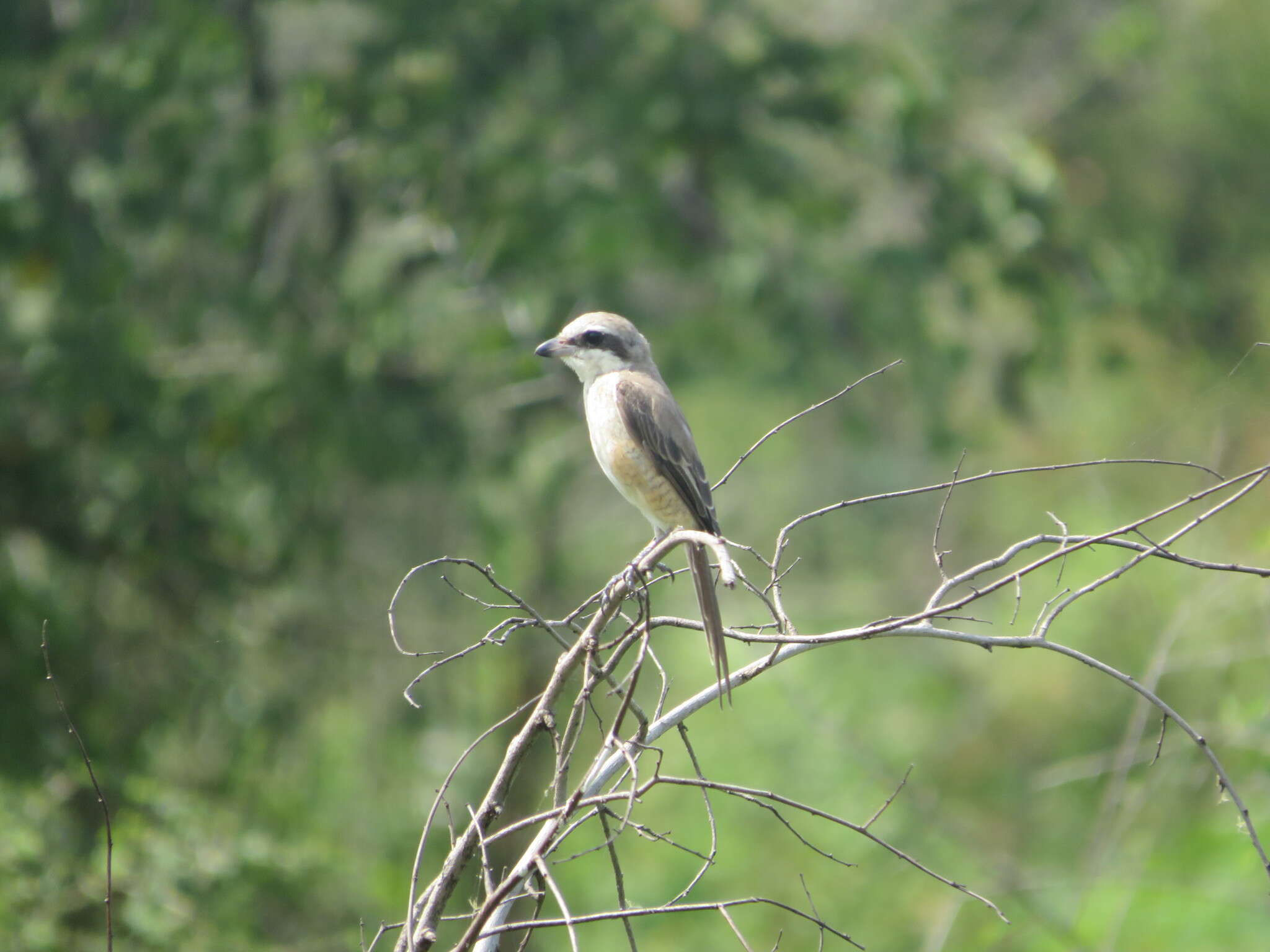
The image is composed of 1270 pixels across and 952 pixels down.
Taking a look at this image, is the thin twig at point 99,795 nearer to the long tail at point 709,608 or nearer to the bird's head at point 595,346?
the long tail at point 709,608

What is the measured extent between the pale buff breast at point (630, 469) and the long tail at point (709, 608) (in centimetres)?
48

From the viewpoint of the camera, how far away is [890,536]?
48.3ft

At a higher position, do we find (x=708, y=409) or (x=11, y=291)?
(x=708, y=409)

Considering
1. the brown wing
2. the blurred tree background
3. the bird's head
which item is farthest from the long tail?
the bird's head

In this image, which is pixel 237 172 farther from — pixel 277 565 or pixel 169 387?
pixel 277 565

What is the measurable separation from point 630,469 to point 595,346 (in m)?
0.62

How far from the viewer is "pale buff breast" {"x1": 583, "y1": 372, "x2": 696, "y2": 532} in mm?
4793

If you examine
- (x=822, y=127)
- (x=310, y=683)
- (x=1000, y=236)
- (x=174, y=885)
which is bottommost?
(x=174, y=885)

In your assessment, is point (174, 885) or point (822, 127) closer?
point (174, 885)

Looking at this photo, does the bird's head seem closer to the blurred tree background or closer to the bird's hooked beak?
the bird's hooked beak

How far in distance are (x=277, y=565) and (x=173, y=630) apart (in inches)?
28.4

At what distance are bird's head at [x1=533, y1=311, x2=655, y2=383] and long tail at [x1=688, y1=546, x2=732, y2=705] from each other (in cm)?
115

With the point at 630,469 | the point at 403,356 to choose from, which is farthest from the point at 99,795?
the point at 403,356

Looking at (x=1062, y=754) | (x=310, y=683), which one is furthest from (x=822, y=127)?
(x=1062, y=754)
